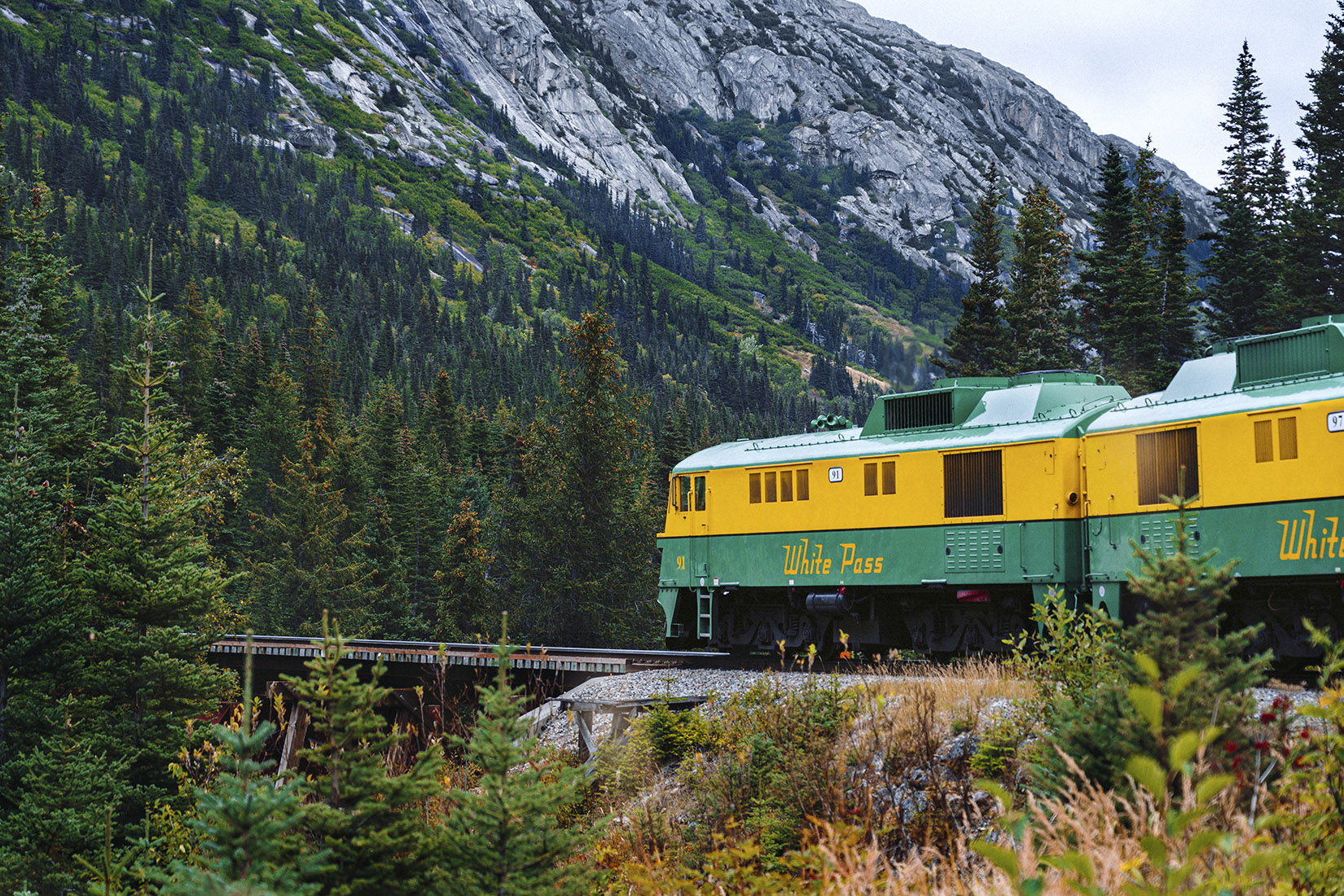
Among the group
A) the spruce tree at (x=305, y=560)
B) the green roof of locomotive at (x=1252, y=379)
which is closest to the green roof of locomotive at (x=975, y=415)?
the green roof of locomotive at (x=1252, y=379)

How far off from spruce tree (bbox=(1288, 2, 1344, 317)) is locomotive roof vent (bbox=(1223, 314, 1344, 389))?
96.4ft

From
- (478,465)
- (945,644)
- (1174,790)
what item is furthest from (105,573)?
(478,465)

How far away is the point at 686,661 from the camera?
22344 millimetres

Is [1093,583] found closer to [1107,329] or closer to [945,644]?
[945,644]

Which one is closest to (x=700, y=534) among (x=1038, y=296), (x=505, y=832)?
(x=505, y=832)

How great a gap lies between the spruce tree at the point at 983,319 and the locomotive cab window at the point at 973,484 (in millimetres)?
28940

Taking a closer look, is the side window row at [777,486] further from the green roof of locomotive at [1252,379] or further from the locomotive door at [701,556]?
the green roof of locomotive at [1252,379]

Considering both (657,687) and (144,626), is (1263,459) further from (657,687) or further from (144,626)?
(144,626)

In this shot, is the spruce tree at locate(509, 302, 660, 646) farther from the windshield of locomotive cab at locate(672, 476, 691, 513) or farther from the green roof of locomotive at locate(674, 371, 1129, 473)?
the green roof of locomotive at locate(674, 371, 1129, 473)

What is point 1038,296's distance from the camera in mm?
45688

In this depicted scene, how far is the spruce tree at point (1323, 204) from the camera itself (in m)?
41.1

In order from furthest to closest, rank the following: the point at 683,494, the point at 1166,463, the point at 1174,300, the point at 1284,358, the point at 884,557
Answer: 1. the point at 1174,300
2. the point at 683,494
3. the point at 884,557
4. the point at 1166,463
5. the point at 1284,358

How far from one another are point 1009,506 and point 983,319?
32.3 m

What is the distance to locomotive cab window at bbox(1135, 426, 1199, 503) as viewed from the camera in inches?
611
